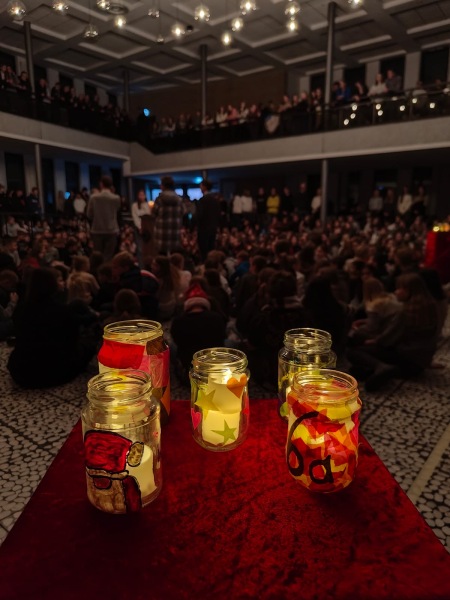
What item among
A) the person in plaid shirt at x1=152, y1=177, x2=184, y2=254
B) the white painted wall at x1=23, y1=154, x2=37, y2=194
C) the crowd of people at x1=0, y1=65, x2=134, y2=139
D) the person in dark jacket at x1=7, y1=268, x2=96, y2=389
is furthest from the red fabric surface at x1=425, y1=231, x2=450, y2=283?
the white painted wall at x1=23, y1=154, x2=37, y2=194

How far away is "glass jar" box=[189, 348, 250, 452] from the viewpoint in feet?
3.47

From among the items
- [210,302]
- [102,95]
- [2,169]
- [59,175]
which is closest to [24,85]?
[2,169]

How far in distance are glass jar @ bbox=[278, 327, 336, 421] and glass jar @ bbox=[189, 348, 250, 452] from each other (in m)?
0.17

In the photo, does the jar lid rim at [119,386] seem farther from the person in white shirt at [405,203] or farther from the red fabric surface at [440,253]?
the person in white shirt at [405,203]

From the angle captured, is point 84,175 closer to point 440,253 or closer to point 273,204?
point 273,204

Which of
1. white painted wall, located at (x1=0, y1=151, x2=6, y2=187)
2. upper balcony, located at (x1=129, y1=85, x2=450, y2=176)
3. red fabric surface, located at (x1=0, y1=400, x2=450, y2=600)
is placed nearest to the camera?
red fabric surface, located at (x1=0, y1=400, x2=450, y2=600)

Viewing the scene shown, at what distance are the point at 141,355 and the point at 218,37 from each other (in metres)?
15.3

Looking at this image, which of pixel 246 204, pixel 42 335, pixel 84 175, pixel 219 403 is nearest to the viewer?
pixel 219 403

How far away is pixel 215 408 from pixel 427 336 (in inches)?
115

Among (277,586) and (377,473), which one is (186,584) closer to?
(277,586)

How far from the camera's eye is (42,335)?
10.7 ft

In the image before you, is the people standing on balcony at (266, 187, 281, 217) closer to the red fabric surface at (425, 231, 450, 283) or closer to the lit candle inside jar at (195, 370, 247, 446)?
the red fabric surface at (425, 231, 450, 283)

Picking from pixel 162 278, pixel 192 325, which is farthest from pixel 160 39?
pixel 192 325

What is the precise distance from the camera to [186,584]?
70cm
